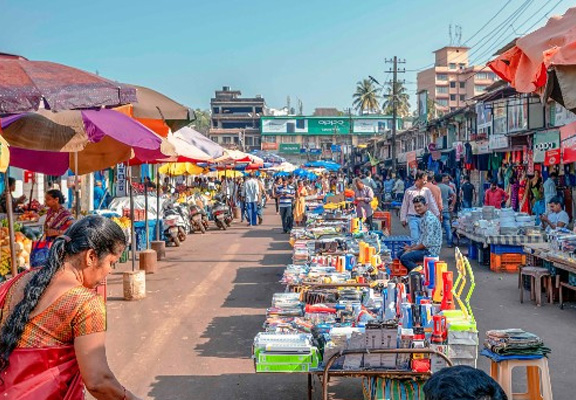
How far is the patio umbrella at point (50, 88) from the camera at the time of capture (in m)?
5.40

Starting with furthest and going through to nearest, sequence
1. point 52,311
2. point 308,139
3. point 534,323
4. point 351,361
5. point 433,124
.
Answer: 1. point 308,139
2. point 433,124
3. point 534,323
4. point 351,361
5. point 52,311

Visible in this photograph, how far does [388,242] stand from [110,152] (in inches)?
240

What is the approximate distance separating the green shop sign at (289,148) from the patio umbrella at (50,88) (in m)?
76.9

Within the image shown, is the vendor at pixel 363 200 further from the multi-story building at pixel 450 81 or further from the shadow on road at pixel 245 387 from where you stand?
the multi-story building at pixel 450 81

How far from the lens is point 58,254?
314 cm

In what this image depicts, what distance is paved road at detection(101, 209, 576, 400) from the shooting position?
6723 millimetres

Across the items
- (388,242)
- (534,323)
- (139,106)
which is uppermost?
(139,106)

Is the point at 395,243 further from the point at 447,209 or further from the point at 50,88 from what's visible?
the point at 50,88

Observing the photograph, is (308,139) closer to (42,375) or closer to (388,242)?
(388,242)

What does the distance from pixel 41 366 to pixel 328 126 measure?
283 ft

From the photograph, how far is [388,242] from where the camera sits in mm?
13398

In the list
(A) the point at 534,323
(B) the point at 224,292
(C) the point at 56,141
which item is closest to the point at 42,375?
(C) the point at 56,141

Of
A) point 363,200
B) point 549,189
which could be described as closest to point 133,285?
point 363,200

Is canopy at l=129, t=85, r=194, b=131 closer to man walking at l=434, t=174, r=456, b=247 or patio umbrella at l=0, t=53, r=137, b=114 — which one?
patio umbrella at l=0, t=53, r=137, b=114
